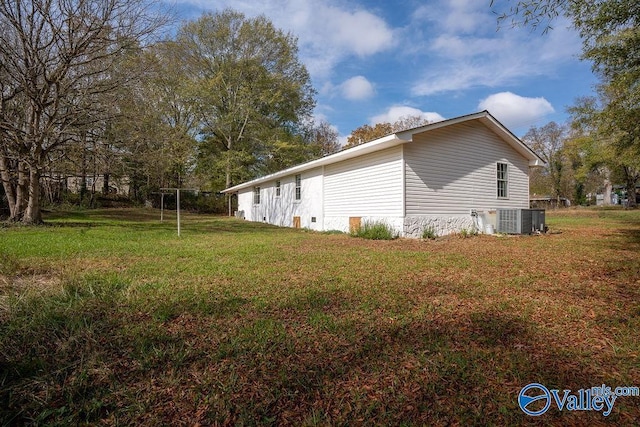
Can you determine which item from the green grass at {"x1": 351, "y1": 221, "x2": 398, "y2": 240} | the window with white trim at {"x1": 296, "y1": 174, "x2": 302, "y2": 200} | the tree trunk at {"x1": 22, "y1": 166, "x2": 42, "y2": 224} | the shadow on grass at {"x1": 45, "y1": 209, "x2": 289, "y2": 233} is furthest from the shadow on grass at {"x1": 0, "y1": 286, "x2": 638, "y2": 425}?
the window with white trim at {"x1": 296, "y1": 174, "x2": 302, "y2": 200}

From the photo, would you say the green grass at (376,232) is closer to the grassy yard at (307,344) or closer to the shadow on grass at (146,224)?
the shadow on grass at (146,224)

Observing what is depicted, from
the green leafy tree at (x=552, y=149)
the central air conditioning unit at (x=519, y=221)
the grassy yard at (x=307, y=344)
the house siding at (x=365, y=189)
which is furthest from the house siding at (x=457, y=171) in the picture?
the green leafy tree at (x=552, y=149)

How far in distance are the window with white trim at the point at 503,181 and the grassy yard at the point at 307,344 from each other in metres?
7.92

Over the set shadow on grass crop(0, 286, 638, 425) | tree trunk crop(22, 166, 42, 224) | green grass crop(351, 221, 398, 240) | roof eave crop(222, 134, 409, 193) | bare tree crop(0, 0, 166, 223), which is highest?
bare tree crop(0, 0, 166, 223)

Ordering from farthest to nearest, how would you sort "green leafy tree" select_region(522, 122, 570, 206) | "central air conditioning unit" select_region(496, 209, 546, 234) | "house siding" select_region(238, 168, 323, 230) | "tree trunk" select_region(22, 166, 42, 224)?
"green leafy tree" select_region(522, 122, 570, 206)
"house siding" select_region(238, 168, 323, 230)
"tree trunk" select_region(22, 166, 42, 224)
"central air conditioning unit" select_region(496, 209, 546, 234)

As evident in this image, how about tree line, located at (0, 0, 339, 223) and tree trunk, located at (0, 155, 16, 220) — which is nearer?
tree line, located at (0, 0, 339, 223)

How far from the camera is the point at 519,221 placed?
10.6 meters

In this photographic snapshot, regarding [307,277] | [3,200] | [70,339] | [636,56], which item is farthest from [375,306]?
[3,200]

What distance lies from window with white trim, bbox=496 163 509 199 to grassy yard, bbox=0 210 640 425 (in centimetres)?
792

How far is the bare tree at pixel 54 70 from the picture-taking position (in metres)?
10.0

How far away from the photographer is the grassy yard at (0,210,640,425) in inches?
74.4

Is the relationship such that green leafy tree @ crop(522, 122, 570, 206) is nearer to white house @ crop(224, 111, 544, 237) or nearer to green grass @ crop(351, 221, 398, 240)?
white house @ crop(224, 111, 544, 237)

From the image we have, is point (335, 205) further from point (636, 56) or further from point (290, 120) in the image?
point (290, 120)

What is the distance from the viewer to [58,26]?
10.2m
